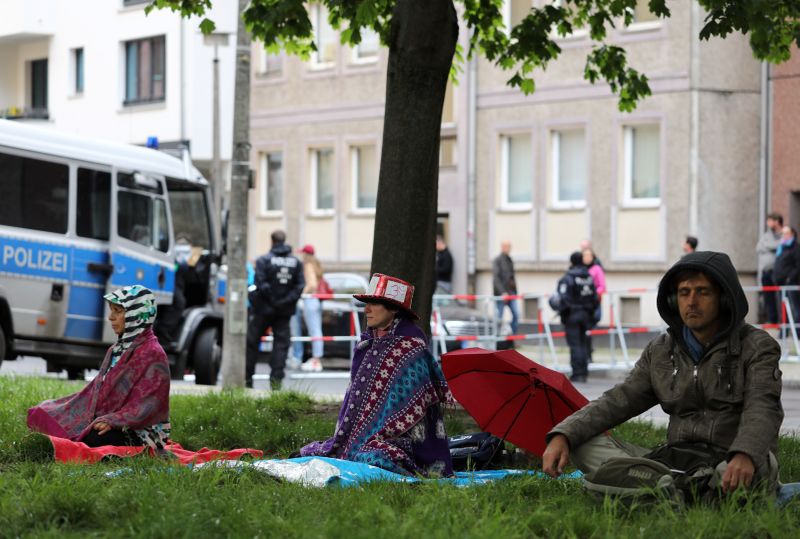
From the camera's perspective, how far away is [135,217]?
62.5ft

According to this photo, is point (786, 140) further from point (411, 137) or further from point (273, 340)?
point (411, 137)

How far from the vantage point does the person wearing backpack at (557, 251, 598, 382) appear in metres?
21.8

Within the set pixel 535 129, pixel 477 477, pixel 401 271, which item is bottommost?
pixel 477 477

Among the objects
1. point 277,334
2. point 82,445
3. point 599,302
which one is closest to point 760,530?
point 82,445

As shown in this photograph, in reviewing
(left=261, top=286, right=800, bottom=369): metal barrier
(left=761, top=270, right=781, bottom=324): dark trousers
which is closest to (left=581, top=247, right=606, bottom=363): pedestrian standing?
(left=261, top=286, right=800, bottom=369): metal barrier

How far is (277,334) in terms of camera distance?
1942 cm

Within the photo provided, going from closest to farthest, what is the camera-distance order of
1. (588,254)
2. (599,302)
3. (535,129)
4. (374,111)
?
(599,302), (588,254), (535,129), (374,111)

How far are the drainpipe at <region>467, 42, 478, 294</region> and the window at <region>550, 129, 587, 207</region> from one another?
1.99 metres

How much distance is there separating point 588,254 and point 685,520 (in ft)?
60.3

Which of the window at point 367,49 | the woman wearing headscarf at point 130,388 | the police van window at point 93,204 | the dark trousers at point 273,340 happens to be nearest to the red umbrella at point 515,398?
the woman wearing headscarf at point 130,388

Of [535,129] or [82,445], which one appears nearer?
[82,445]

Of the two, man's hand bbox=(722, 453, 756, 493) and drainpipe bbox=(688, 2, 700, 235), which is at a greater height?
drainpipe bbox=(688, 2, 700, 235)

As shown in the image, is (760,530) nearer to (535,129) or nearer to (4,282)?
(4,282)

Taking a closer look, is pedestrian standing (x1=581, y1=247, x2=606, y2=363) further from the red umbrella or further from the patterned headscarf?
the red umbrella
